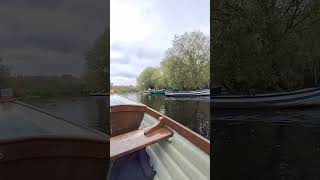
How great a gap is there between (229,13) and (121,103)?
0.78 meters

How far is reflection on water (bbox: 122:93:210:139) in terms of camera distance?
225 centimetres

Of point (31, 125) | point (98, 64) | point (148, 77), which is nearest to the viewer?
point (31, 125)

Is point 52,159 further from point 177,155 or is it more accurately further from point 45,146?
point 177,155

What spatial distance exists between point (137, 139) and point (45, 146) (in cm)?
48

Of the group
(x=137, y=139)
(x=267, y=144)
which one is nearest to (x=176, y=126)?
(x=137, y=139)

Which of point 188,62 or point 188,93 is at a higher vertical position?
point 188,62

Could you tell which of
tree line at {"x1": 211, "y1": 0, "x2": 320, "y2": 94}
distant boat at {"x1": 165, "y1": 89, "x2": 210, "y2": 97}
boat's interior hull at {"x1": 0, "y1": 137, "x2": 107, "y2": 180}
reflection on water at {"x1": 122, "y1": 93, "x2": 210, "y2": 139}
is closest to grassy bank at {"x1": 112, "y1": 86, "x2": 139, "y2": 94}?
reflection on water at {"x1": 122, "y1": 93, "x2": 210, "y2": 139}

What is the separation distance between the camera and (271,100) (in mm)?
2312

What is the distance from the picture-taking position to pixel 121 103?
2.22m

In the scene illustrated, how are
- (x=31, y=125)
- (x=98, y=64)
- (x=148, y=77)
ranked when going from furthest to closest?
(x=148, y=77) → (x=98, y=64) → (x=31, y=125)

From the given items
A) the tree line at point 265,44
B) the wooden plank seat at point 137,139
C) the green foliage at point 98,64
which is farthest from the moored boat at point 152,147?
the tree line at point 265,44

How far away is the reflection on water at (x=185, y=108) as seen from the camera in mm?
2248

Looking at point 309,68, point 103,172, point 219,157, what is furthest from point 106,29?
point 309,68

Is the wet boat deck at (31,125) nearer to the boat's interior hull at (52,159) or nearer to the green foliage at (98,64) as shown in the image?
Answer: the boat's interior hull at (52,159)
